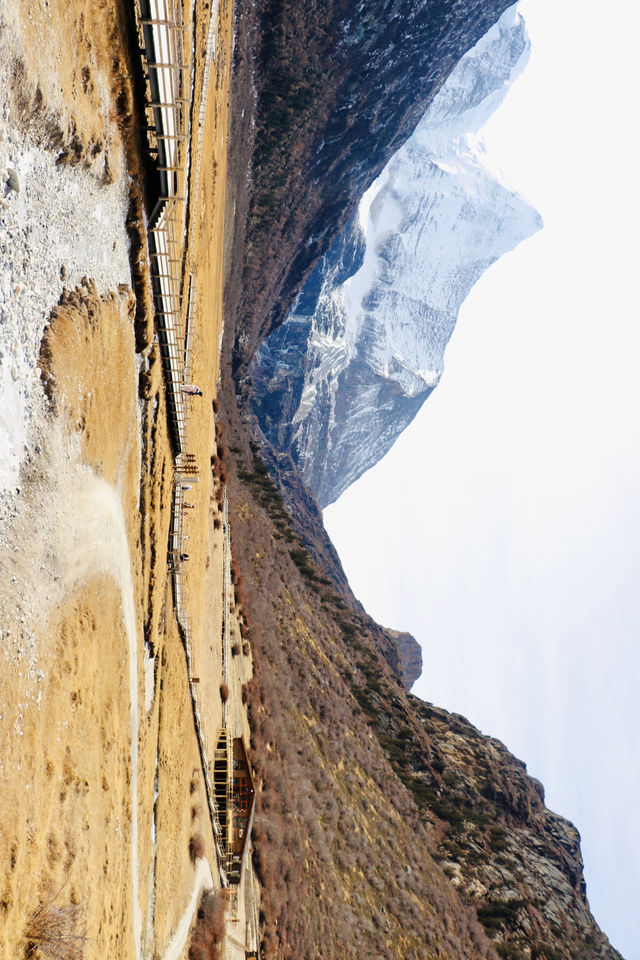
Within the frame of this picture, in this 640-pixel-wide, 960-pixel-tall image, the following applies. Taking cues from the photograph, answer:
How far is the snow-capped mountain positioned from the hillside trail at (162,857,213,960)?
253 ft

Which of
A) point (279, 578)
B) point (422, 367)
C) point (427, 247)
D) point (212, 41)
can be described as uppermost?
point (427, 247)

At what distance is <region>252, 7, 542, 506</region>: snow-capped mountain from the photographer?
351ft

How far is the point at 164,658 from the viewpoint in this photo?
47.8 ft

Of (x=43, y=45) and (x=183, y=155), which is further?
(x=183, y=155)

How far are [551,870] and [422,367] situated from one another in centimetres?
9773

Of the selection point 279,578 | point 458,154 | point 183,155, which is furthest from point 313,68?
point 458,154

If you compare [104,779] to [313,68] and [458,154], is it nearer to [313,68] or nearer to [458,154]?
[313,68]

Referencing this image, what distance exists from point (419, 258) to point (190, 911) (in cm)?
12151

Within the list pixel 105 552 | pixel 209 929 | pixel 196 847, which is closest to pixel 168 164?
pixel 105 552

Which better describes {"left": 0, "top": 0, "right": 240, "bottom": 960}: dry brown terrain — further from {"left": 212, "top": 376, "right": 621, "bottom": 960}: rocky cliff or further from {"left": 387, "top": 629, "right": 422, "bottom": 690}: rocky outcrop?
{"left": 387, "top": 629, "right": 422, "bottom": 690}: rocky outcrop

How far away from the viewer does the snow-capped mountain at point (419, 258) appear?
106875 millimetres

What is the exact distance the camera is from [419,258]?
118 metres

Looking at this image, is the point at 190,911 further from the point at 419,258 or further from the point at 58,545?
the point at 419,258

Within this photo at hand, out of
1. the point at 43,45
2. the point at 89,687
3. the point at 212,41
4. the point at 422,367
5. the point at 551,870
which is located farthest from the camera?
the point at 422,367
